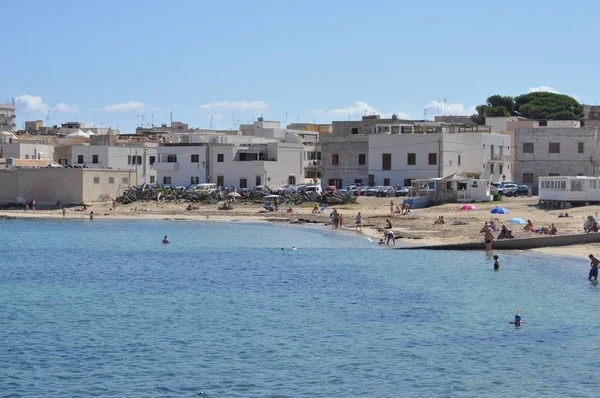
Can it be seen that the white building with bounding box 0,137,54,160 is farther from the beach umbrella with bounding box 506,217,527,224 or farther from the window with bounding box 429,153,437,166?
the beach umbrella with bounding box 506,217,527,224

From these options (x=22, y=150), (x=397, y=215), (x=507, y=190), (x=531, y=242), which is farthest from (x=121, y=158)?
(x=531, y=242)

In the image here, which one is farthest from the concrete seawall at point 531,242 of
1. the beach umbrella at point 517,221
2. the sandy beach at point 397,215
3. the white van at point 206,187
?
the white van at point 206,187

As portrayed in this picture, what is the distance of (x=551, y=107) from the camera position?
13550 centimetres

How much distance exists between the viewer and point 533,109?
446ft

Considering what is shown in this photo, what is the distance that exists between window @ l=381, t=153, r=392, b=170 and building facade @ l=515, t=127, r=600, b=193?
1193 cm

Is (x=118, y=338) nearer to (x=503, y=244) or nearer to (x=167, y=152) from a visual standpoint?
(x=503, y=244)

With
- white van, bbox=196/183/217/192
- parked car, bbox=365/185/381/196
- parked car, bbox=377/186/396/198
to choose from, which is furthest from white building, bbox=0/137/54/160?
parked car, bbox=377/186/396/198

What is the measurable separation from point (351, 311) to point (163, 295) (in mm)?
9313

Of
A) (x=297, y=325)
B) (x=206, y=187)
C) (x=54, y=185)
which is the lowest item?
(x=297, y=325)

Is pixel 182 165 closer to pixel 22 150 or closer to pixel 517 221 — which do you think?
pixel 22 150

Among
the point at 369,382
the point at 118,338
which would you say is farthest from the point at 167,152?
the point at 369,382

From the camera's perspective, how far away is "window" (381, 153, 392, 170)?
298ft

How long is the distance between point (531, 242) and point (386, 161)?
40780 millimetres

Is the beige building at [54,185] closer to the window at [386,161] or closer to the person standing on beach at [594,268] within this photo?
the window at [386,161]
